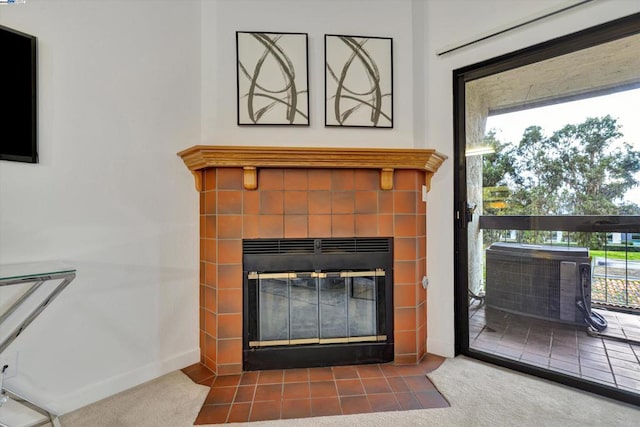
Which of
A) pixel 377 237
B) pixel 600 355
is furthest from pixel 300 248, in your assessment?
pixel 600 355

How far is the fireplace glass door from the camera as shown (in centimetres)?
202

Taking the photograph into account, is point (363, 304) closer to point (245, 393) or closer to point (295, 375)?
point (295, 375)

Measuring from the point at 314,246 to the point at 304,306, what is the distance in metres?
0.43

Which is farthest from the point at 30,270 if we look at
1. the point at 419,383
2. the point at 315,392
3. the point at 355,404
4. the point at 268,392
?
the point at 419,383

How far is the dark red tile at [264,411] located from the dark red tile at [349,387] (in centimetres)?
39

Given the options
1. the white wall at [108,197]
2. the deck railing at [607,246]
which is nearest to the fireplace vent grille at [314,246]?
the white wall at [108,197]

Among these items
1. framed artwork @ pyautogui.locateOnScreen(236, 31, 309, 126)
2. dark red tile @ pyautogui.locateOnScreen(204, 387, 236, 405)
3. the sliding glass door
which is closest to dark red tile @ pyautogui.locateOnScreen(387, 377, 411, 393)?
the sliding glass door

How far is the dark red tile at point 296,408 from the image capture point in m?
1.54

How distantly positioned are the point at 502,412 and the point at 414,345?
2.02ft

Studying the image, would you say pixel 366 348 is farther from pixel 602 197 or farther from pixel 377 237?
pixel 602 197

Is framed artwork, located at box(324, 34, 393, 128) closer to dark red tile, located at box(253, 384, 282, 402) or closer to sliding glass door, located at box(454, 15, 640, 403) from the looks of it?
sliding glass door, located at box(454, 15, 640, 403)

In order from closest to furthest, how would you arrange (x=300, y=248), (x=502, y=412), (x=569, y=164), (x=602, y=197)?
(x=502, y=412)
(x=602, y=197)
(x=569, y=164)
(x=300, y=248)

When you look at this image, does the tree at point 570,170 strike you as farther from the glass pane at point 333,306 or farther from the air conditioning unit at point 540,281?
the glass pane at point 333,306

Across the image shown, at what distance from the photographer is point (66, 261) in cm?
157
